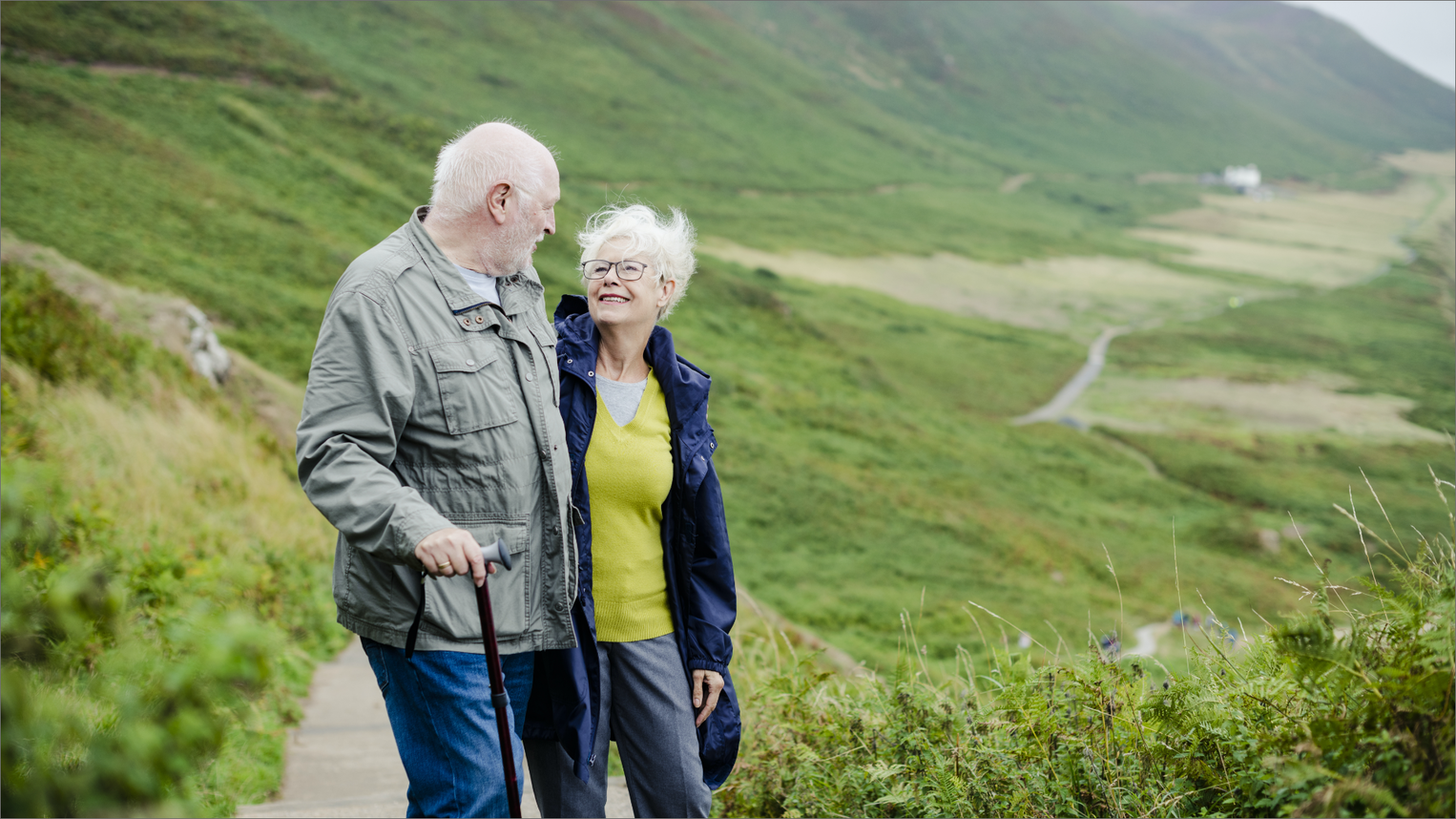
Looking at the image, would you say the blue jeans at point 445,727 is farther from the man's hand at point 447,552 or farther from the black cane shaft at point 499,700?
the man's hand at point 447,552

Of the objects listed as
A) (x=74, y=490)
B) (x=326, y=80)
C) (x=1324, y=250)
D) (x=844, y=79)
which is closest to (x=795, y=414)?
(x=74, y=490)

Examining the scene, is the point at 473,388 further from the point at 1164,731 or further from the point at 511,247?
the point at 1164,731

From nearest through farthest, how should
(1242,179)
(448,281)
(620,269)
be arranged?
(448,281)
(620,269)
(1242,179)

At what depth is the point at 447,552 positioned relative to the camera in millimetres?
2346

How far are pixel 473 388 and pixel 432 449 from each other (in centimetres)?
20

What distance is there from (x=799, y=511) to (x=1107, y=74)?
185 meters

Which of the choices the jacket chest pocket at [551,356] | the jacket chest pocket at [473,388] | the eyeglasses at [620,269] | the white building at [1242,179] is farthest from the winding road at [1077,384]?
the white building at [1242,179]

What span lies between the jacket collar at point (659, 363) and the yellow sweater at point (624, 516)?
121mm

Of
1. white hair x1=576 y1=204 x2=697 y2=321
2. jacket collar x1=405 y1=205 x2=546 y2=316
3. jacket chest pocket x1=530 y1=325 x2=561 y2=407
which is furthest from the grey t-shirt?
jacket collar x1=405 y1=205 x2=546 y2=316

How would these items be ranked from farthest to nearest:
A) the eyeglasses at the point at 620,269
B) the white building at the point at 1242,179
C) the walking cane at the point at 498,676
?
the white building at the point at 1242,179 < the eyeglasses at the point at 620,269 < the walking cane at the point at 498,676

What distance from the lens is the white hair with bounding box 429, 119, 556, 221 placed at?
2.78 m

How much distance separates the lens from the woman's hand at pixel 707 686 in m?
3.16

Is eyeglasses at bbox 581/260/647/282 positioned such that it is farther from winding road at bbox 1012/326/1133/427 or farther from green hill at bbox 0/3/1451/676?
winding road at bbox 1012/326/1133/427

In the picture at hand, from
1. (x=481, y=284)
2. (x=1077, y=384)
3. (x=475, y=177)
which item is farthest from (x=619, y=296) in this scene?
(x=1077, y=384)
